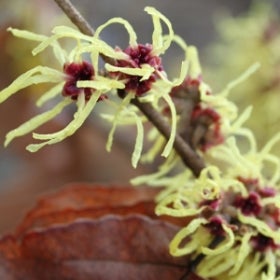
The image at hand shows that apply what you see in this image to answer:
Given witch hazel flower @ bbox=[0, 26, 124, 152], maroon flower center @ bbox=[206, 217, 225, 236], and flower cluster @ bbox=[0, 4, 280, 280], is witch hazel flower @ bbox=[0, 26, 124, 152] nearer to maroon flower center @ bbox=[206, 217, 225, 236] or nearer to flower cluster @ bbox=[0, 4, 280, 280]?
flower cluster @ bbox=[0, 4, 280, 280]

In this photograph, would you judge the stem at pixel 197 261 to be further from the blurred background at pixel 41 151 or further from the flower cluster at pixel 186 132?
the blurred background at pixel 41 151

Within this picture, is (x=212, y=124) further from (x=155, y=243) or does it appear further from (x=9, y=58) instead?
(x=9, y=58)

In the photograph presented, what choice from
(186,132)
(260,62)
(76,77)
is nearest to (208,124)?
(186,132)

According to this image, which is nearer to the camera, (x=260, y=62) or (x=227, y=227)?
(x=227, y=227)

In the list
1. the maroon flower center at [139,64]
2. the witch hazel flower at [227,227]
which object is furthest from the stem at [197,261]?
the maroon flower center at [139,64]

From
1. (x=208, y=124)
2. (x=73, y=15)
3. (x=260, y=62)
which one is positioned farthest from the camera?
(x=260, y=62)

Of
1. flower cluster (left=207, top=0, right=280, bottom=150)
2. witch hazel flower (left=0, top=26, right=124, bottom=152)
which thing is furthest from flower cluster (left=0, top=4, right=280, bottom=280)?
flower cluster (left=207, top=0, right=280, bottom=150)

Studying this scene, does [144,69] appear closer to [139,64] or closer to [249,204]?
[139,64]
